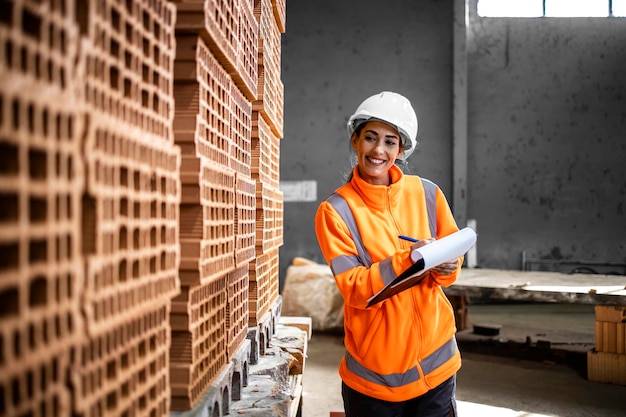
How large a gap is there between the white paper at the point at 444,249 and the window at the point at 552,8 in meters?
9.59

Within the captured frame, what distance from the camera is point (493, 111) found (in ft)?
33.9

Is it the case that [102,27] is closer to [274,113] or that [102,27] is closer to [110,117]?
[110,117]

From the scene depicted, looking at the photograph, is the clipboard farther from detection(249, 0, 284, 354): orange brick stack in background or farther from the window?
the window

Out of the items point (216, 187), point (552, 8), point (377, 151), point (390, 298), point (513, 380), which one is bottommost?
point (513, 380)

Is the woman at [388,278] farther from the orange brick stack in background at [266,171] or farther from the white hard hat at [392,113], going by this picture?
the orange brick stack in background at [266,171]

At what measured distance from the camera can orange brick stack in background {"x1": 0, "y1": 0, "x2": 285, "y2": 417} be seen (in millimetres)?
756

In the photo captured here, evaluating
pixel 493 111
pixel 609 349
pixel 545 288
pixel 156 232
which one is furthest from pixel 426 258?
pixel 493 111

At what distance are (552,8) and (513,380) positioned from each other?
299 inches

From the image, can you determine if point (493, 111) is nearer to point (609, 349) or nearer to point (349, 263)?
point (609, 349)

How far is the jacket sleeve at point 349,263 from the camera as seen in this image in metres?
2.00

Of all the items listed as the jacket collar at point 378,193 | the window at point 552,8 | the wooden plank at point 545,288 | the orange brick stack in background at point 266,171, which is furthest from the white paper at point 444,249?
the window at point 552,8

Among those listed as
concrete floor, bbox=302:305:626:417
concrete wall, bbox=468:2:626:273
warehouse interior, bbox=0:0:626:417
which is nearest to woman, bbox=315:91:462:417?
warehouse interior, bbox=0:0:626:417

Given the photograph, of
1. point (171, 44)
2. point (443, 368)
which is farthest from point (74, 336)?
point (443, 368)

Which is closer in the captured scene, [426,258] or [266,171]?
[426,258]
